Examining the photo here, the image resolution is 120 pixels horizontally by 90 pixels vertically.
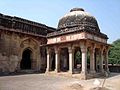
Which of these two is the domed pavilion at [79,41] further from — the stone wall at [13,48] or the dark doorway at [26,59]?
the dark doorway at [26,59]

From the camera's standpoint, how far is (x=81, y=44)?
1437 cm

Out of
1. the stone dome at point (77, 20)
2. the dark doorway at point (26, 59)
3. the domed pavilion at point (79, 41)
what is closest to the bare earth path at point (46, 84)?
the domed pavilion at point (79, 41)

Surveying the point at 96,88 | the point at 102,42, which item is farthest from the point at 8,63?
the point at 96,88

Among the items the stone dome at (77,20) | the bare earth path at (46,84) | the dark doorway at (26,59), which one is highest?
the stone dome at (77,20)

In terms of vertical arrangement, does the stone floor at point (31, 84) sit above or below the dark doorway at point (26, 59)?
below

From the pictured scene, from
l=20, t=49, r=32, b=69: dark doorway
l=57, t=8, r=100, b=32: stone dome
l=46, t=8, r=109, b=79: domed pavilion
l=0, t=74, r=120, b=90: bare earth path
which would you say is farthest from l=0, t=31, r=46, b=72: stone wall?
l=0, t=74, r=120, b=90: bare earth path

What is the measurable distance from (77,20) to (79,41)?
3884mm

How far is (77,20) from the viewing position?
58.0 feet

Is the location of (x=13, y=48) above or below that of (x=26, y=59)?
above

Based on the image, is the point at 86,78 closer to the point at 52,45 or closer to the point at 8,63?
the point at 52,45

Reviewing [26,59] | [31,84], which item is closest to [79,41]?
[31,84]

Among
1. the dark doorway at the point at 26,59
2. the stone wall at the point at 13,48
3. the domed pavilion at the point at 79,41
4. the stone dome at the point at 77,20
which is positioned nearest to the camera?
the domed pavilion at the point at 79,41

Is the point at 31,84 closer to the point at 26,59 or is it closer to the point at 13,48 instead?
the point at 13,48

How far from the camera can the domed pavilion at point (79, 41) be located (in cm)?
1431
